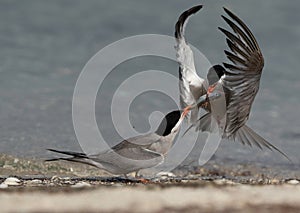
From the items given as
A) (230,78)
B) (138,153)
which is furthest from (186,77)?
(138,153)

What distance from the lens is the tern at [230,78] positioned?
7.45 meters

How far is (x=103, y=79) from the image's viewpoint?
13.8 meters

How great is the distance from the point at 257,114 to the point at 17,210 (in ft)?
32.3

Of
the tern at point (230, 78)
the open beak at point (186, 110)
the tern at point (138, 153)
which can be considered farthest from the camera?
the tern at point (230, 78)

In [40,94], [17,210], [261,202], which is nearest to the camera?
[17,210]

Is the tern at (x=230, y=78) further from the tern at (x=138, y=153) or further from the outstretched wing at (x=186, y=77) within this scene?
the tern at (x=138, y=153)

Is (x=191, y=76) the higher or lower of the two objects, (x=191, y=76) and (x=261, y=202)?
the higher

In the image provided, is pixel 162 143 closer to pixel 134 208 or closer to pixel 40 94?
pixel 134 208

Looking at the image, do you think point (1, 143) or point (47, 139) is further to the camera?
point (47, 139)

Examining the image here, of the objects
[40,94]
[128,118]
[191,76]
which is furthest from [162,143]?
[40,94]

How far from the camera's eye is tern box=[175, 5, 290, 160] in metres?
7.45

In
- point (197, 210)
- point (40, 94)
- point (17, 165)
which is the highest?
point (40, 94)

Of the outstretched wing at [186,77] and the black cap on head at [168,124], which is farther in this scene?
the outstretched wing at [186,77]

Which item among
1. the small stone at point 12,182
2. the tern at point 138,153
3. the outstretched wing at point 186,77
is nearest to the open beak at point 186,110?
the outstretched wing at point 186,77
